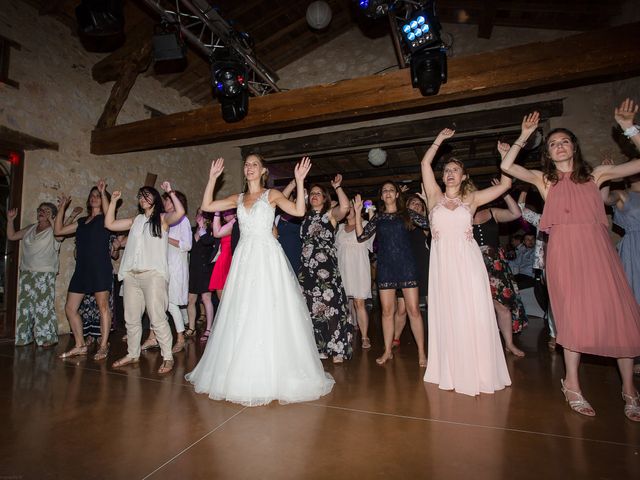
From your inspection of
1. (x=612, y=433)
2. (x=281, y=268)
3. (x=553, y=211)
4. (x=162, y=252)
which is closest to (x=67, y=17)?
(x=162, y=252)

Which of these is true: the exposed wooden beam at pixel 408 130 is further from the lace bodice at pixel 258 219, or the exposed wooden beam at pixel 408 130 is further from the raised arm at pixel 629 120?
the lace bodice at pixel 258 219

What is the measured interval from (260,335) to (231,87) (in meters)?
3.60

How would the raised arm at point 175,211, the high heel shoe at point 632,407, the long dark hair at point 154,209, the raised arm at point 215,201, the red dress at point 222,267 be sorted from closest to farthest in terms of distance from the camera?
the high heel shoe at point 632,407
the raised arm at point 215,201
the raised arm at point 175,211
the long dark hair at point 154,209
the red dress at point 222,267

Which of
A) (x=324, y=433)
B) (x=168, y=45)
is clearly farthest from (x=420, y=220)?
(x=168, y=45)

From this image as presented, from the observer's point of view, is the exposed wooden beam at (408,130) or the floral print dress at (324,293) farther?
the exposed wooden beam at (408,130)

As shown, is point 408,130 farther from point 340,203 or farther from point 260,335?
point 260,335

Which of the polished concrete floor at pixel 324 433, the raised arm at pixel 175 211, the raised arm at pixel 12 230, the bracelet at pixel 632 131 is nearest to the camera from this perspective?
the polished concrete floor at pixel 324 433

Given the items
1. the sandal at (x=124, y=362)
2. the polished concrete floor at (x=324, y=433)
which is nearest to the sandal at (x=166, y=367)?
the polished concrete floor at (x=324, y=433)

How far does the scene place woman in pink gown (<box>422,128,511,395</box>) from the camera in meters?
2.67

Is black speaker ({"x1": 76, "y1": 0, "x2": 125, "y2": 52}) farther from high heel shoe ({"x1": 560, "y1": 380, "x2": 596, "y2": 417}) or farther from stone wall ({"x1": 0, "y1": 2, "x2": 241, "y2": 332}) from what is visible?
high heel shoe ({"x1": 560, "y1": 380, "x2": 596, "y2": 417})

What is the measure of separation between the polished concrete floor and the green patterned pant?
71.1 inches

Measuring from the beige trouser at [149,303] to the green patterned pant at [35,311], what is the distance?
6.43 feet

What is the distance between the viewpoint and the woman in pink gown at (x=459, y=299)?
105 inches

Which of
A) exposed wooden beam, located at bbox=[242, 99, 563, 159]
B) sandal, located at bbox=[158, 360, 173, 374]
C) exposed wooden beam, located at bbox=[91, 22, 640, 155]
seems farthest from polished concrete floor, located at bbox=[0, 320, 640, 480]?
exposed wooden beam, located at bbox=[242, 99, 563, 159]
